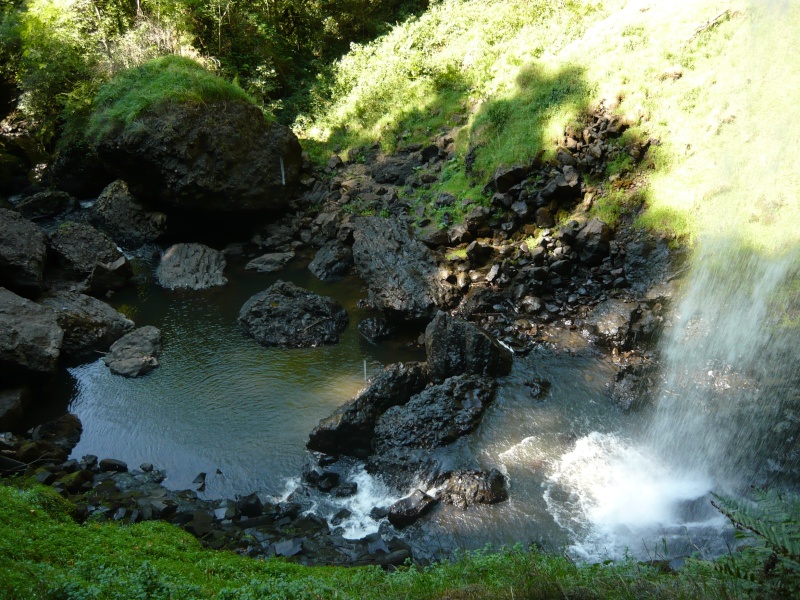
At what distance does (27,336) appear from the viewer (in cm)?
1456

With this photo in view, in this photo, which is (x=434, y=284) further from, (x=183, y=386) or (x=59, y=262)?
(x=59, y=262)

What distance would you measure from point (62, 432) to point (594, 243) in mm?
14325

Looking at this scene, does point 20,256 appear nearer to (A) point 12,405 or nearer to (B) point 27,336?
(B) point 27,336

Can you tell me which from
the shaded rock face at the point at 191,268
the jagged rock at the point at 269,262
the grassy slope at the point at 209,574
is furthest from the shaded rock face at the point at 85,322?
the grassy slope at the point at 209,574

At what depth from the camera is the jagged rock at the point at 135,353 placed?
1555 centimetres

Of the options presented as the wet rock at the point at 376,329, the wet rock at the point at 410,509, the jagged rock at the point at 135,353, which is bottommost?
the wet rock at the point at 410,509

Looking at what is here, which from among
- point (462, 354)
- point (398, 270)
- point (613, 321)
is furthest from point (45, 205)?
point (613, 321)

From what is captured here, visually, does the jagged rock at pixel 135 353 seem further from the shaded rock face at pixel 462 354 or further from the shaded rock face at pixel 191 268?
the shaded rock face at pixel 462 354

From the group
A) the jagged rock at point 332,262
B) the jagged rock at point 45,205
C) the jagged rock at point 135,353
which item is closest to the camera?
the jagged rock at point 135,353

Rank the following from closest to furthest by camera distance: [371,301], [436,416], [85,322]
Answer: [436,416]
[85,322]
[371,301]

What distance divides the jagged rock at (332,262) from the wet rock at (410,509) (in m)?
10.9

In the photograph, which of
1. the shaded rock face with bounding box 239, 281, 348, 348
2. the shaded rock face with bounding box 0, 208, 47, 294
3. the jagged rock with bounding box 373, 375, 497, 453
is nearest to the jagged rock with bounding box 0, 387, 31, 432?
the shaded rock face with bounding box 0, 208, 47, 294

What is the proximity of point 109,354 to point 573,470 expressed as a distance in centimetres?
1252

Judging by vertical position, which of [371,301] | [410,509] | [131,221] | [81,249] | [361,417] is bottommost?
[410,509]
